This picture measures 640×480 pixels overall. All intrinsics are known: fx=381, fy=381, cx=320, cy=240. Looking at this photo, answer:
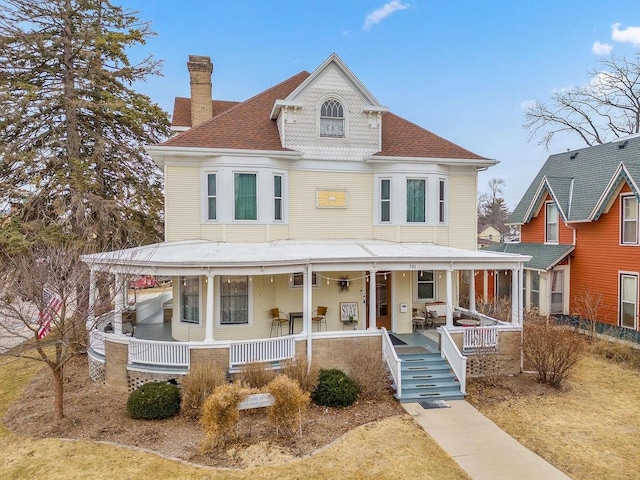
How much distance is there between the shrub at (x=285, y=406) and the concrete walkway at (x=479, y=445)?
3076mm

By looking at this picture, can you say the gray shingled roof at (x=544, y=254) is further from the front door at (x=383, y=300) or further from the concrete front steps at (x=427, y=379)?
the concrete front steps at (x=427, y=379)

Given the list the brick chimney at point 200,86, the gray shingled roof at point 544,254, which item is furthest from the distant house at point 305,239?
the gray shingled roof at point 544,254

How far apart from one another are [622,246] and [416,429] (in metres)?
13.8

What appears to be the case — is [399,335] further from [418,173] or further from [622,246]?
[622,246]

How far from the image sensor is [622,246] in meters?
16.4

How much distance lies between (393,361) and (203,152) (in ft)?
30.2

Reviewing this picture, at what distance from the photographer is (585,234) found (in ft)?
60.4

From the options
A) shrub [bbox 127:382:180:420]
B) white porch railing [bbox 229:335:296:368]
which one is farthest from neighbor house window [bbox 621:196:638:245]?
shrub [bbox 127:382:180:420]

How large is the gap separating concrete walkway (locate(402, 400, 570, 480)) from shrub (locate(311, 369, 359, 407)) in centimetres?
151

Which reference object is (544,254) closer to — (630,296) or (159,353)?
(630,296)

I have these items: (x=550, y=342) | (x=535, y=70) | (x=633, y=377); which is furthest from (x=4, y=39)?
(x=535, y=70)

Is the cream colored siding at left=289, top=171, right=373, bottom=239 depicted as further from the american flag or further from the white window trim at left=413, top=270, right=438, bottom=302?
the american flag

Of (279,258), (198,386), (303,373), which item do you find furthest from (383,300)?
(198,386)

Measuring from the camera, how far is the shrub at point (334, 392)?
32.9ft
